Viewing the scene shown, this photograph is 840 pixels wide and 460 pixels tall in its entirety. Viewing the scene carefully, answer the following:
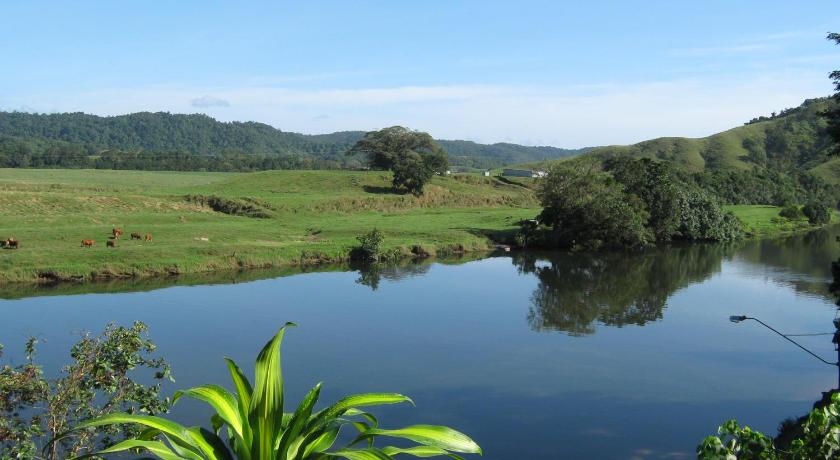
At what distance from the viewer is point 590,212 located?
180ft

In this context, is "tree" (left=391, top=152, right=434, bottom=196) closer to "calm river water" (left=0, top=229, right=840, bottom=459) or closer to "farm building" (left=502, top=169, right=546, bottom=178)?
"calm river water" (left=0, top=229, right=840, bottom=459)

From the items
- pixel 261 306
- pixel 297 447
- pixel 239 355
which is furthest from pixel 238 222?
pixel 297 447

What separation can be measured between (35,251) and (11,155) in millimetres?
86709

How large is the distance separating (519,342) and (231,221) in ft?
115

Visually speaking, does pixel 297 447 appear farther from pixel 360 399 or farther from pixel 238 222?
pixel 238 222

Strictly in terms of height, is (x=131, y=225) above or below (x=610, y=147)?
below

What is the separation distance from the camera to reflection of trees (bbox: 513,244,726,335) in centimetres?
3325

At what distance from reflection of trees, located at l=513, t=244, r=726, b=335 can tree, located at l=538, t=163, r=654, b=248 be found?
1.86 meters

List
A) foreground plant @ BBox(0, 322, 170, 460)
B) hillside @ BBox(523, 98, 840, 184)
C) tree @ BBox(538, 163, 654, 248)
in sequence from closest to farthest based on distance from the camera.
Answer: foreground plant @ BBox(0, 322, 170, 460) → tree @ BBox(538, 163, 654, 248) → hillside @ BBox(523, 98, 840, 184)

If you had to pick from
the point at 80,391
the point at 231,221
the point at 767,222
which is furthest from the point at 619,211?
the point at 80,391

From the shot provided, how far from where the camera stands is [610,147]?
186 meters

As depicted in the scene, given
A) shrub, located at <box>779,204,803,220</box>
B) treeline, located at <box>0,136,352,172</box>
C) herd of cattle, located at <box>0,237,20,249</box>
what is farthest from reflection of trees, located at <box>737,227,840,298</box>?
treeline, located at <box>0,136,352,172</box>

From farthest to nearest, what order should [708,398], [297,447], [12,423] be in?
[708,398] → [12,423] → [297,447]

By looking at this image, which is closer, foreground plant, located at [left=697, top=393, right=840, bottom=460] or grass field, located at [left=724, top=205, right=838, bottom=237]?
foreground plant, located at [left=697, top=393, right=840, bottom=460]
